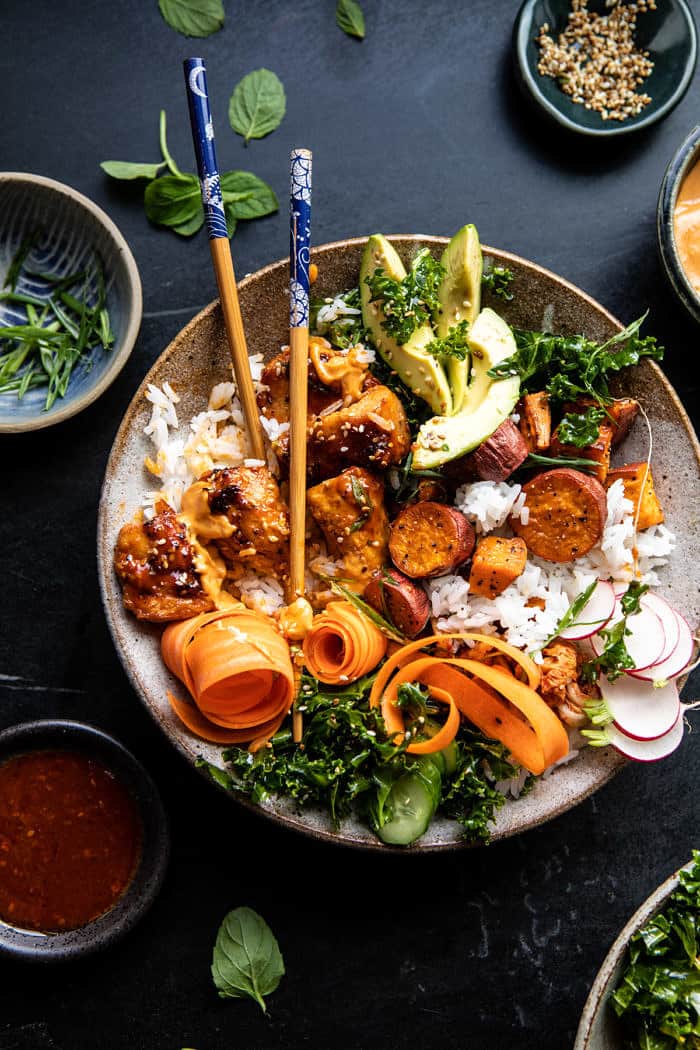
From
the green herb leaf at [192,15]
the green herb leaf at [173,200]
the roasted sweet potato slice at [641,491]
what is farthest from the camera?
the green herb leaf at [192,15]

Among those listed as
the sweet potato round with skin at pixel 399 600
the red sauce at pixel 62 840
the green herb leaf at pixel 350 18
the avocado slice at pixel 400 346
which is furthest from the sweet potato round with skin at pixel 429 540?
the green herb leaf at pixel 350 18

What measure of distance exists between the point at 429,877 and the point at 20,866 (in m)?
1.38

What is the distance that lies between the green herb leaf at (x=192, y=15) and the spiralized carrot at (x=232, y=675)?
85.3 inches

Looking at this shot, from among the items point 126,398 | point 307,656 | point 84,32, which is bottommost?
A: point 307,656

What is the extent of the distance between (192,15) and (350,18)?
0.58 metres

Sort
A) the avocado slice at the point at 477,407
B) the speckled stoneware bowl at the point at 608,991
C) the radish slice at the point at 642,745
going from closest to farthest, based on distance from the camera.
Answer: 1. the speckled stoneware bowl at the point at 608,991
2. the avocado slice at the point at 477,407
3. the radish slice at the point at 642,745

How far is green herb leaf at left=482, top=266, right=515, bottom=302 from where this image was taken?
2799 mm

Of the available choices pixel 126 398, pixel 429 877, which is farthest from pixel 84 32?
pixel 429 877

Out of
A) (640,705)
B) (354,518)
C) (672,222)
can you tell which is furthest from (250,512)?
(672,222)

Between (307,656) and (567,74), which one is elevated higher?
(567,74)

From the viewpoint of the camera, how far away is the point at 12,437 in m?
3.17

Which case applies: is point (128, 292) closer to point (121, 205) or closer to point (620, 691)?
point (121, 205)

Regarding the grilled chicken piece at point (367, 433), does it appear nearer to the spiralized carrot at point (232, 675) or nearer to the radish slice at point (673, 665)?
the spiralized carrot at point (232, 675)

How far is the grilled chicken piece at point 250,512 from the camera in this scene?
8.86 feet
